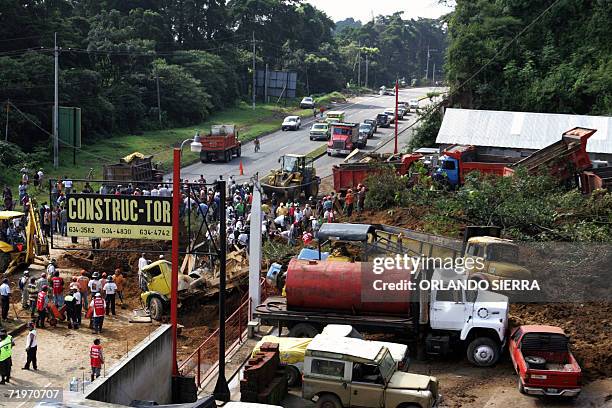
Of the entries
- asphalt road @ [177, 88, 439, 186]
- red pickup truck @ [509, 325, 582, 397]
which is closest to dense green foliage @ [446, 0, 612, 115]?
asphalt road @ [177, 88, 439, 186]

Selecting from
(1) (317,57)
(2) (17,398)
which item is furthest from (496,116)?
(1) (317,57)

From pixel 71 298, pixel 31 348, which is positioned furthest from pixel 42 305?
pixel 31 348

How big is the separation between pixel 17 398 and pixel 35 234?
13.0 metres

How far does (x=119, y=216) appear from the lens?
2158cm

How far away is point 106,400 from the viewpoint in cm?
1653

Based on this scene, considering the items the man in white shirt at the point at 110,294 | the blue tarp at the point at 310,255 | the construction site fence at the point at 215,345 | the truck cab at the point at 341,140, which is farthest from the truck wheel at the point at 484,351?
the truck cab at the point at 341,140

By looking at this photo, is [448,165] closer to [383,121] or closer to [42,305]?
[42,305]

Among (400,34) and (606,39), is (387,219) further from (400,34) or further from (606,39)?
(400,34)

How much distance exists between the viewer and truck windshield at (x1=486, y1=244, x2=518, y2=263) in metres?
25.7

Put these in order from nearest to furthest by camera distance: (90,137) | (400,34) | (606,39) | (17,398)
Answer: (17,398) → (606,39) → (90,137) → (400,34)

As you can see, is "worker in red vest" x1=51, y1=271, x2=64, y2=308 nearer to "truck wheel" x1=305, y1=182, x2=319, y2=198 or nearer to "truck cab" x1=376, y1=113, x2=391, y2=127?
"truck wheel" x1=305, y1=182, x2=319, y2=198

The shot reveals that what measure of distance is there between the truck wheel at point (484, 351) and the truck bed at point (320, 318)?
1.67 m

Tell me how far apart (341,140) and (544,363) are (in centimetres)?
3879

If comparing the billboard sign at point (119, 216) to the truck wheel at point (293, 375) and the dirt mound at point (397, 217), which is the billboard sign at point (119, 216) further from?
the dirt mound at point (397, 217)
